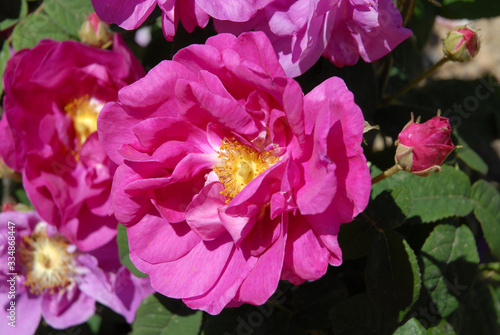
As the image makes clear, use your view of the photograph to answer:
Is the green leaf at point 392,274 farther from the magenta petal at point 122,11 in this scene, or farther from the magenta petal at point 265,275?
the magenta petal at point 122,11

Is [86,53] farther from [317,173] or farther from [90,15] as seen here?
[317,173]

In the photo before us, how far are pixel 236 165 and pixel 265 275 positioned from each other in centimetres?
37

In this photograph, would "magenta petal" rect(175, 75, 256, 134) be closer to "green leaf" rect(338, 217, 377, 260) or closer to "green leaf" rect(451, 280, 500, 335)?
"green leaf" rect(338, 217, 377, 260)

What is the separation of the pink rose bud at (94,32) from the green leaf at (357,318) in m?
1.16

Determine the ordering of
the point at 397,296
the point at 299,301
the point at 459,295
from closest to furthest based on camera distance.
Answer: the point at 397,296 → the point at 459,295 → the point at 299,301

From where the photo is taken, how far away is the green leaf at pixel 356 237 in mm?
1410

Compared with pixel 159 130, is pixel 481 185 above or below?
below

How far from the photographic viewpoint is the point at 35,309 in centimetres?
183

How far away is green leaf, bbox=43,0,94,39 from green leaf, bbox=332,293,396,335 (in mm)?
1293

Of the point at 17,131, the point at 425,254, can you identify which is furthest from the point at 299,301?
the point at 17,131

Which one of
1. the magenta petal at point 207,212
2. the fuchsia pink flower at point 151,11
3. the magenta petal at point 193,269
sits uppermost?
the fuchsia pink flower at point 151,11

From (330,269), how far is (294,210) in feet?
2.77

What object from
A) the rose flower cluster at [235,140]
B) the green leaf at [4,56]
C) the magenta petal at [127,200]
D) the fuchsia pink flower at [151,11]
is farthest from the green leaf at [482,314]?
the green leaf at [4,56]

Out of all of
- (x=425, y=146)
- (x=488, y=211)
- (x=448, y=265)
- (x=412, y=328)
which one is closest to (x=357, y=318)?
(x=412, y=328)
